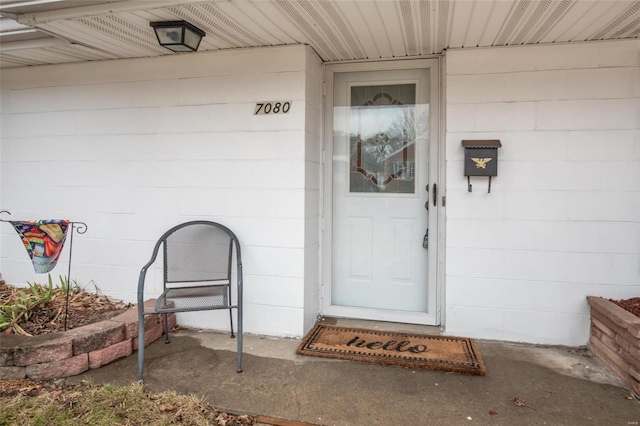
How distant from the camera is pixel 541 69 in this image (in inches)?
118

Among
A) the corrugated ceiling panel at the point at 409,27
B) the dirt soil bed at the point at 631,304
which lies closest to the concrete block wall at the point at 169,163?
the corrugated ceiling panel at the point at 409,27

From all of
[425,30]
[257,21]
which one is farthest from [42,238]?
[425,30]

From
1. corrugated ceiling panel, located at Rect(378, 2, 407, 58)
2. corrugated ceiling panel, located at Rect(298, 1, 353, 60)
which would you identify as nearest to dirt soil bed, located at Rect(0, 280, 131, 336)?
corrugated ceiling panel, located at Rect(298, 1, 353, 60)

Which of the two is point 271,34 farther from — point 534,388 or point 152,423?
point 534,388

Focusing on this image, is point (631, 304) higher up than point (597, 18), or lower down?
lower down

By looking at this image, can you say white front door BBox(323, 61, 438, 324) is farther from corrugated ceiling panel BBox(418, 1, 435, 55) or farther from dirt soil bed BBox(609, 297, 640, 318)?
dirt soil bed BBox(609, 297, 640, 318)

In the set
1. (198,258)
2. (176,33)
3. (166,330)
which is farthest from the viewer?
(198,258)

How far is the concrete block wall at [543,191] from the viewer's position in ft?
9.55

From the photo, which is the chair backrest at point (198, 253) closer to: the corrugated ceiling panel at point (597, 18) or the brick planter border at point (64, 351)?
the brick planter border at point (64, 351)

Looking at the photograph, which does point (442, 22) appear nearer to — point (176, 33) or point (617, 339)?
point (176, 33)

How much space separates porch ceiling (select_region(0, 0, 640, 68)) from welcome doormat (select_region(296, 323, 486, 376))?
216 cm

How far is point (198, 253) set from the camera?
323 centimetres

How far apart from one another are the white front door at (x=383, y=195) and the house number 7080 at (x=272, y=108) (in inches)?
22.7

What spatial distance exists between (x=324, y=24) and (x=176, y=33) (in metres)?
0.95
